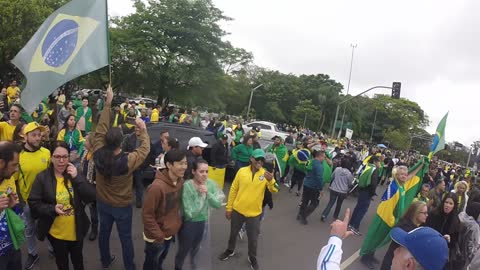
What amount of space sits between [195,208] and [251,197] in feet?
4.26

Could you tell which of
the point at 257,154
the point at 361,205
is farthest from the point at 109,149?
the point at 361,205

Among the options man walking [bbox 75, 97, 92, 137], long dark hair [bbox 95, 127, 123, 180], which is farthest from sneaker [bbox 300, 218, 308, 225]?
man walking [bbox 75, 97, 92, 137]

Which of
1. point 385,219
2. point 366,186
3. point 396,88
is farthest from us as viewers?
point 396,88

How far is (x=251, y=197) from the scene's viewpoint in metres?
5.08

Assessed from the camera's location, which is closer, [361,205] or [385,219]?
[385,219]

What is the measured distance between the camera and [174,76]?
89.5 feet

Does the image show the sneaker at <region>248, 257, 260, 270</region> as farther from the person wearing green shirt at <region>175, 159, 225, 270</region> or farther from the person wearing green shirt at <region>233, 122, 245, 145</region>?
the person wearing green shirt at <region>233, 122, 245, 145</region>

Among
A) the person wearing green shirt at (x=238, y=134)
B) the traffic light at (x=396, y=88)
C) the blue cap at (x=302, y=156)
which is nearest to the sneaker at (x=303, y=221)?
the blue cap at (x=302, y=156)

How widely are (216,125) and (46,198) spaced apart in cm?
954

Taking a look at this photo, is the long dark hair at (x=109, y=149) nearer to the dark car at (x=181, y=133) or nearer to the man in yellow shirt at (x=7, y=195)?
the man in yellow shirt at (x=7, y=195)

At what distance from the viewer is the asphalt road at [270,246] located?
16.1ft

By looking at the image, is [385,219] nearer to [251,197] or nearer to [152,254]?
[251,197]

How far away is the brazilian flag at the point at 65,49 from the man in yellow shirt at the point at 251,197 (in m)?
2.36

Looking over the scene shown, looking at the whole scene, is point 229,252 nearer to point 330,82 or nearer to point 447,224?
point 447,224
